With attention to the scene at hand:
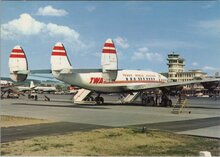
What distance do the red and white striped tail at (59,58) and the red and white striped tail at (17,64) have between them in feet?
11.0

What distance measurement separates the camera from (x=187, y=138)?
558 inches

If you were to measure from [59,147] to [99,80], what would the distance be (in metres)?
31.0

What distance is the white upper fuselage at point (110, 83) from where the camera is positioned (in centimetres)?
4066

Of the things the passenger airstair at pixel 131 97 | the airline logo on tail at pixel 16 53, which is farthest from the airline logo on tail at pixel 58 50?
the passenger airstair at pixel 131 97

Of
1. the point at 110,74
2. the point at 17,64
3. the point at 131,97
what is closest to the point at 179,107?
the point at 110,74

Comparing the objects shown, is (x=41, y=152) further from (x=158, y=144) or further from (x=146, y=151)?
(x=158, y=144)

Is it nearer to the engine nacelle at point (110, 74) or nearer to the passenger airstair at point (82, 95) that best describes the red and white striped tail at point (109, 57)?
the engine nacelle at point (110, 74)

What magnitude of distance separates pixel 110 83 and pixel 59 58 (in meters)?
7.66

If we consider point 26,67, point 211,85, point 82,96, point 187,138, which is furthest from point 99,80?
point 187,138

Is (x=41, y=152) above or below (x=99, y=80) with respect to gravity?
below

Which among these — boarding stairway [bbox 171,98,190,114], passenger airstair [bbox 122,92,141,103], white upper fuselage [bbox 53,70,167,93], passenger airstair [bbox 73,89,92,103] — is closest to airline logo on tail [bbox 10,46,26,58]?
white upper fuselage [bbox 53,70,167,93]

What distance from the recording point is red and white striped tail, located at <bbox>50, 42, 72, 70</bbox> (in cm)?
3866

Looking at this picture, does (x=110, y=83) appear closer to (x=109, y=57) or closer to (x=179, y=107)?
(x=179, y=107)

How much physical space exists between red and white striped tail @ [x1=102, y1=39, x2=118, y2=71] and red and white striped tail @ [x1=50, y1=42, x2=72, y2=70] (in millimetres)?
6589
